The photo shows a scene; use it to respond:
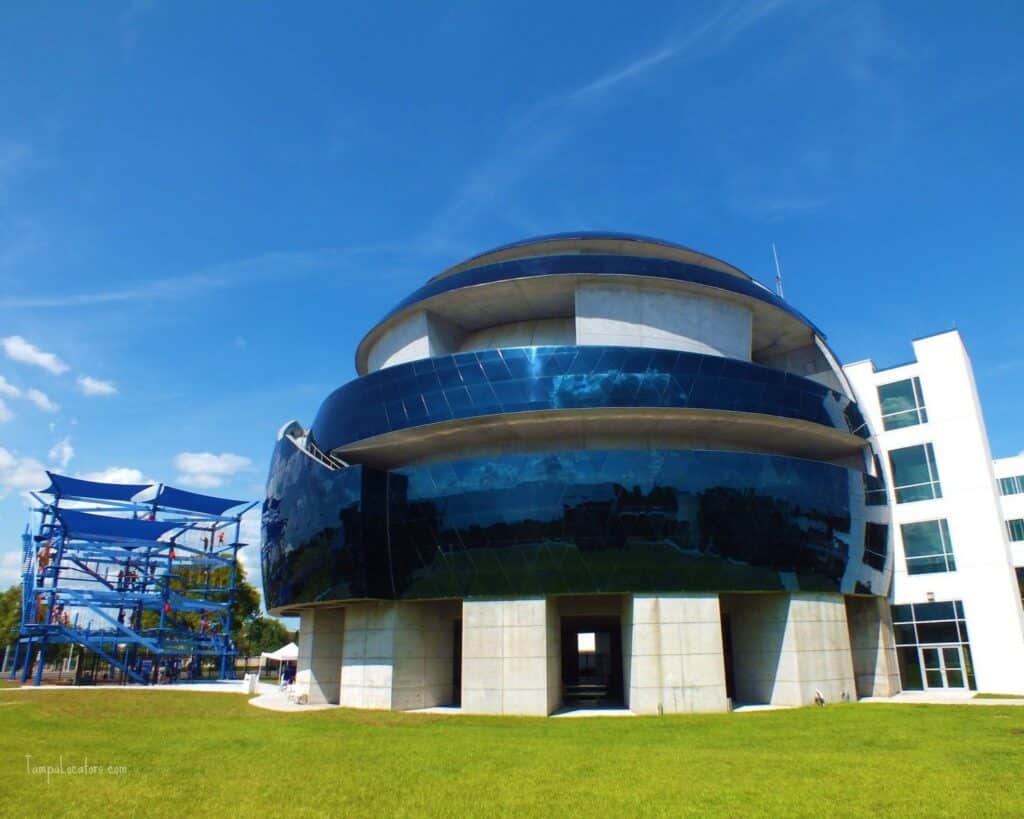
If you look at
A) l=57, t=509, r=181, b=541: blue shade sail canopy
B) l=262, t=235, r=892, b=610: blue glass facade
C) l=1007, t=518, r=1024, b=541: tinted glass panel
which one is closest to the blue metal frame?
l=57, t=509, r=181, b=541: blue shade sail canopy

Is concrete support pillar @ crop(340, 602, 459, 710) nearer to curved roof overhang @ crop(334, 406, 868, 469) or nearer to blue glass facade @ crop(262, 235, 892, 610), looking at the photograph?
blue glass facade @ crop(262, 235, 892, 610)

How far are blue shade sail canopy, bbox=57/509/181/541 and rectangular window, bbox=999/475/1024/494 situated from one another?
6308 cm

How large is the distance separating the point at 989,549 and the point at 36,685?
59.4 metres

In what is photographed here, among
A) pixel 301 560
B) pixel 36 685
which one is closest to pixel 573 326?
pixel 301 560

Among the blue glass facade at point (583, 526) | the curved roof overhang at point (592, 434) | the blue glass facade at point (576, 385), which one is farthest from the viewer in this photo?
the curved roof overhang at point (592, 434)

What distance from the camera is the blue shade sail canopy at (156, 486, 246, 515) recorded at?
56094mm

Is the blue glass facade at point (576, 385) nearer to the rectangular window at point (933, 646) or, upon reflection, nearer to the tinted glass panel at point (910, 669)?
the rectangular window at point (933, 646)

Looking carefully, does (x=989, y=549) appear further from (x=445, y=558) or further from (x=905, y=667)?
(x=445, y=558)

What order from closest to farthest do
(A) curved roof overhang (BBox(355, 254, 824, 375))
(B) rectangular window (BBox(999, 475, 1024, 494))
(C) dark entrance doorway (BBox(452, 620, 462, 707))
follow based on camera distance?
(A) curved roof overhang (BBox(355, 254, 824, 375)) < (C) dark entrance doorway (BBox(452, 620, 462, 707)) < (B) rectangular window (BBox(999, 475, 1024, 494))

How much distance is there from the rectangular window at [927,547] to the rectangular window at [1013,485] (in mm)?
20798

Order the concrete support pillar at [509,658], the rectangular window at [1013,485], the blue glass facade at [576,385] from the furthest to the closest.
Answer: the rectangular window at [1013,485], the blue glass facade at [576,385], the concrete support pillar at [509,658]

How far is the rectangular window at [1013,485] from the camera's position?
→ 48688 mm

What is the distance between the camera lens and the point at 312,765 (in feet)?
50.5

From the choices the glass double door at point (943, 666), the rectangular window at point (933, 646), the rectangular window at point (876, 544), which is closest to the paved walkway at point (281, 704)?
the rectangular window at point (876, 544)
